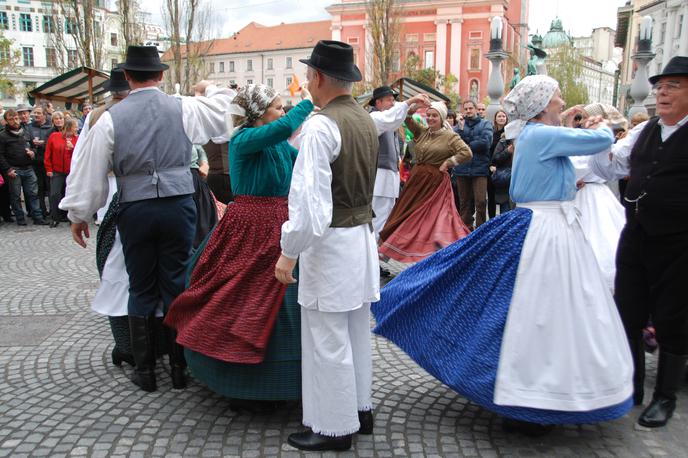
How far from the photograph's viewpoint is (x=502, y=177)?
8633 mm

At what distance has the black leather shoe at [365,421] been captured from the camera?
3.30 meters

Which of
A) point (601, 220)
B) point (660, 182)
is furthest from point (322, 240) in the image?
point (601, 220)

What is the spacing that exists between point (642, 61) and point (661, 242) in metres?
13.9

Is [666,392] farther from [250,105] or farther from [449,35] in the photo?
[449,35]

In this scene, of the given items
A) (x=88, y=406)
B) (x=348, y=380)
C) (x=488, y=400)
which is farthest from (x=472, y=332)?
(x=88, y=406)

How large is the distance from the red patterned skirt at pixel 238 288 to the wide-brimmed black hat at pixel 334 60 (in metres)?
0.84

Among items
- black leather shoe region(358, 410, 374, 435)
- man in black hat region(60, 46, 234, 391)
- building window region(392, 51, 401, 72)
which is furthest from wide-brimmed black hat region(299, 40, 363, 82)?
building window region(392, 51, 401, 72)

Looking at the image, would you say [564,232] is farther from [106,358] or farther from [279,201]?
[106,358]

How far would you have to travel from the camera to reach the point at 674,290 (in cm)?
335

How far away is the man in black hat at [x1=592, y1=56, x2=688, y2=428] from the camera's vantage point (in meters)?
3.31

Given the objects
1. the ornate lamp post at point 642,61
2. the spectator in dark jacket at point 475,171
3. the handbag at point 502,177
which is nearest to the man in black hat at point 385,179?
the spectator in dark jacket at point 475,171

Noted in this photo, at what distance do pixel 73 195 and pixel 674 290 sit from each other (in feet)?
11.5

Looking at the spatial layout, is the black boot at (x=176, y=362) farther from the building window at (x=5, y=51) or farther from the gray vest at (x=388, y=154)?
the building window at (x=5, y=51)

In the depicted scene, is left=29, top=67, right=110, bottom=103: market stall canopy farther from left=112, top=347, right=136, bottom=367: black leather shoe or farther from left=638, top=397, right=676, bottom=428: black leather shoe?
left=638, top=397, right=676, bottom=428: black leather shoe
